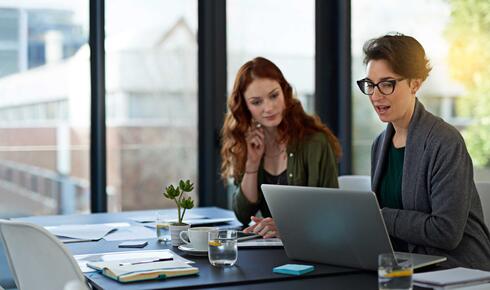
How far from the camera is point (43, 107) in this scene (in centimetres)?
416

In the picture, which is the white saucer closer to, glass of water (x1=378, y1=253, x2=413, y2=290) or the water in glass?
the water in glass

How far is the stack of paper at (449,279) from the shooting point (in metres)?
1.75

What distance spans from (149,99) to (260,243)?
2.23 meters

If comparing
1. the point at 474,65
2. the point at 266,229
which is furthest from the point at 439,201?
the point at 474,65

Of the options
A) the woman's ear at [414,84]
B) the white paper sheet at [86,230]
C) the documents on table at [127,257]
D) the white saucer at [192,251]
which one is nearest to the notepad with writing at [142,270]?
the documents on table at [127,257]

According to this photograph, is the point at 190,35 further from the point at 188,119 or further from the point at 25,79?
the point at 25,79

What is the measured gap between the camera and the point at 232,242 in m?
2.04

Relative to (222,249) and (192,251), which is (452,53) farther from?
(222,249)

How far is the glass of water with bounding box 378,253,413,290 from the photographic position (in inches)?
63.1

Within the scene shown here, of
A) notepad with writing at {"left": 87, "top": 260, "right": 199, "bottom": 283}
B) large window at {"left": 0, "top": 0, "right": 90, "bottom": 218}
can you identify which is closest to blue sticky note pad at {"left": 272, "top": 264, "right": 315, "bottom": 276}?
notepad with writing at {"left": 87, "top": 260, "right": 199, "bottom": 283}

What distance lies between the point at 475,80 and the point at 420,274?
2225 mm

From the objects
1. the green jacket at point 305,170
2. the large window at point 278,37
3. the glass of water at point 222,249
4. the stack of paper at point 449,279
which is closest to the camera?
the stack of paper at point 449,279

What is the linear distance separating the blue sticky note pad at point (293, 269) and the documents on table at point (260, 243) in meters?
0.33

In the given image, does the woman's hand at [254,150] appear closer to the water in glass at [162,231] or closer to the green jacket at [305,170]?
the green jacket at [305,170]
